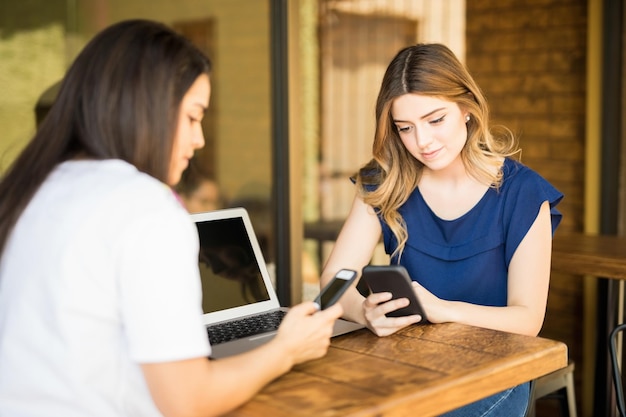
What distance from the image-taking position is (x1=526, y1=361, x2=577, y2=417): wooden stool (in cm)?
284

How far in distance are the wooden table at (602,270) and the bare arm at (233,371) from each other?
1.64 metres

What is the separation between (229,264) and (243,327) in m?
0.19

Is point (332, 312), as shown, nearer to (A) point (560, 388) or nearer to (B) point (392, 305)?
(B) point (392, 305)

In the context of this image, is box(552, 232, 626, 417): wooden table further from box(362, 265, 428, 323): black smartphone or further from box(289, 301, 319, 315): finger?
box(289, 301, 319, 315): finger

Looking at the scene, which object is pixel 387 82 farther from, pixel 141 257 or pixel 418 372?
pixel 141 257

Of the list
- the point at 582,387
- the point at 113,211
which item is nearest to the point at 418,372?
the point at 113,211

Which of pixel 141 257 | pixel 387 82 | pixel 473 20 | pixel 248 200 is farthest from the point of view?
pixel 473 20

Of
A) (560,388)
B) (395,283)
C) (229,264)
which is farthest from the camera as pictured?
(560,388)

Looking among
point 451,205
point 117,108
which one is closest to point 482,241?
point 451,205

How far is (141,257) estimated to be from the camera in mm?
1254

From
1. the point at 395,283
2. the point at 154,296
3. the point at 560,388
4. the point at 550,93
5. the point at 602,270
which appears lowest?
→ the point at 560,388

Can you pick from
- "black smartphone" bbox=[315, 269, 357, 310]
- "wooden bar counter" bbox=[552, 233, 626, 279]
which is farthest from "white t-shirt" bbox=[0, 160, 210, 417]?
"wooden bar counter" bbox=[552, 233, 626, 279]

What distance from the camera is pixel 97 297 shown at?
1284mm

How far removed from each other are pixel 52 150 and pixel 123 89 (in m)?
0.17
